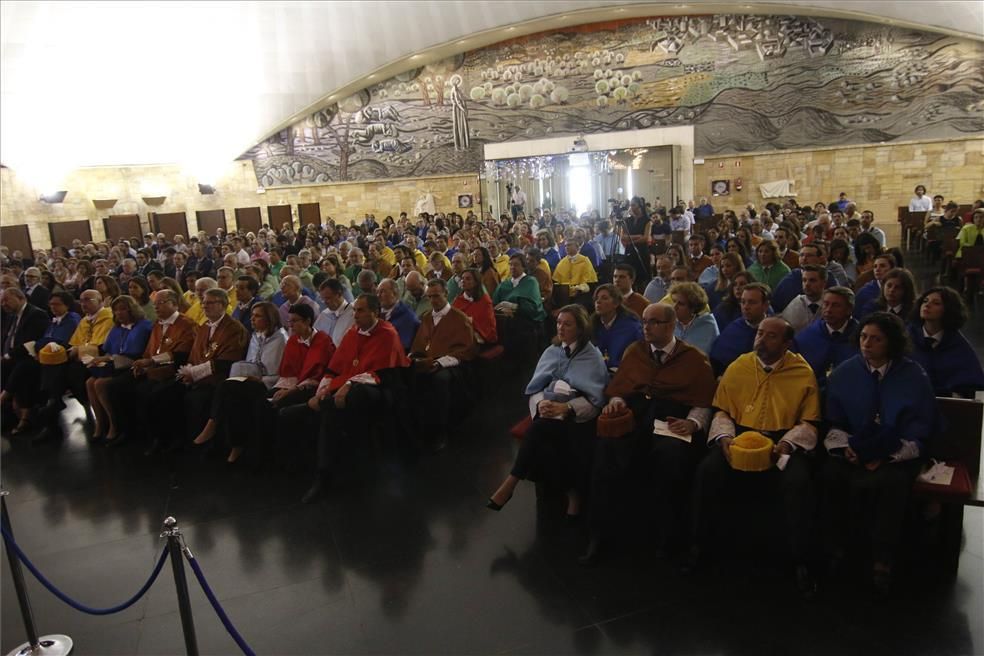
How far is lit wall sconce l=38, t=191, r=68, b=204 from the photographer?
2072cm

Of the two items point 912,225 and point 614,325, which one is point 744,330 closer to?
point 614,325

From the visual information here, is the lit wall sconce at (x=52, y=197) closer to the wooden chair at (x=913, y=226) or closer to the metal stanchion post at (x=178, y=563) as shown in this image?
the metal stanchion post at (x=178, y=563)

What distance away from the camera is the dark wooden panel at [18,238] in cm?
1975

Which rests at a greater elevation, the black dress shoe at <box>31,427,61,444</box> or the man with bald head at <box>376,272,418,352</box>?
the man with bald head at <box>376,272,418,352</box>

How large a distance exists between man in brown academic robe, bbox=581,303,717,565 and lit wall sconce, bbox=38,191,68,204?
2319 cm

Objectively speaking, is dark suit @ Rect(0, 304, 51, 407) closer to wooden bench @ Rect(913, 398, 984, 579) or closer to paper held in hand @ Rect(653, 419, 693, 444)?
paper held in hand @ Rect(653, 419, 693, 444)

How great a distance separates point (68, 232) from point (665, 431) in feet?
76.5

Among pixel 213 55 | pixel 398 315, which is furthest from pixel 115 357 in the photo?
pixel 213 55

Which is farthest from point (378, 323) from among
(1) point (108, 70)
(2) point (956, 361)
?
(1) point (108, 70)

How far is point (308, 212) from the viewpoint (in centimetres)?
2384

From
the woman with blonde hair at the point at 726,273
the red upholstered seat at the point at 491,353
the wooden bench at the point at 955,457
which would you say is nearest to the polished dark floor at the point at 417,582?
the wooden bench at the point at 955,457

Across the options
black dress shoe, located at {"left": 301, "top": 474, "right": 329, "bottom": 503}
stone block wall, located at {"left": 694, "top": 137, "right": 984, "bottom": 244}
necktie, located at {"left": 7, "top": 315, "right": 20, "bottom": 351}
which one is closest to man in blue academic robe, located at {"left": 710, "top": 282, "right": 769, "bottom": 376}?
black dress shoe, located at {"left": 301, "top": 474, "right": 329, "bottom": 503}

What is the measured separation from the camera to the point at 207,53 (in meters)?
19.6

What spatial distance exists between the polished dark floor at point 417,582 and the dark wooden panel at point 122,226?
65.7 feet
